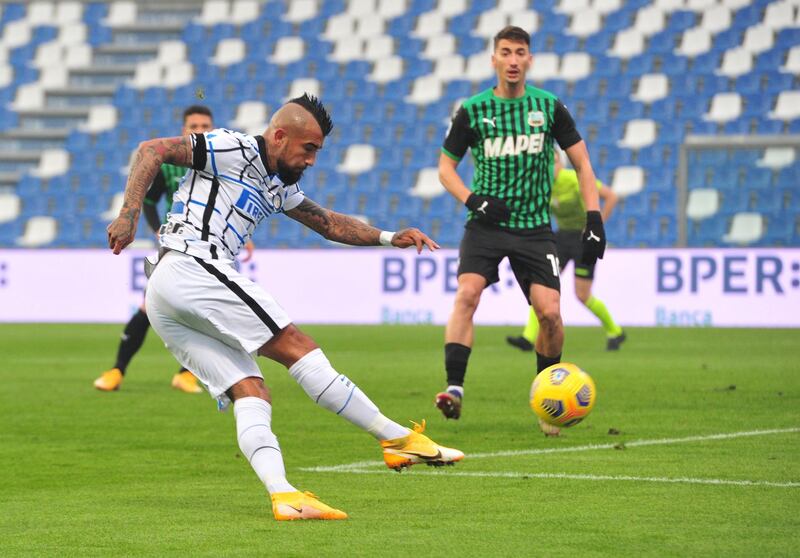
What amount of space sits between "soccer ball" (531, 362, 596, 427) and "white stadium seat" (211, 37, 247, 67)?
24.6 metres

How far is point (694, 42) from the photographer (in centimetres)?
2892

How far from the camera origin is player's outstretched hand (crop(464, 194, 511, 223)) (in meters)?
8.73

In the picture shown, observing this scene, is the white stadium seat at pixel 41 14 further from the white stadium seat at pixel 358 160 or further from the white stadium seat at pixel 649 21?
the white stadium seat at pixel 649 21

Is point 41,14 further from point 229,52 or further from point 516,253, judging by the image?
point 516,253

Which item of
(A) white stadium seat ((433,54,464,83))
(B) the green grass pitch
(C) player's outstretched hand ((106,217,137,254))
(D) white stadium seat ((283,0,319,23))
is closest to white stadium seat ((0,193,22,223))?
(D) white stadium seat ((283,0,319,23))

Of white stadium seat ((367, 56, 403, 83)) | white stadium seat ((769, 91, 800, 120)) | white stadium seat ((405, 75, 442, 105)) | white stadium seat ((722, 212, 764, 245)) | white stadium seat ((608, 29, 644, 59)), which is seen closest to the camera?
white stadium seat ((722, 212, 764, 245))

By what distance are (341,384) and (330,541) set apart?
36.5 inches

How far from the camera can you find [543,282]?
8.83 meters

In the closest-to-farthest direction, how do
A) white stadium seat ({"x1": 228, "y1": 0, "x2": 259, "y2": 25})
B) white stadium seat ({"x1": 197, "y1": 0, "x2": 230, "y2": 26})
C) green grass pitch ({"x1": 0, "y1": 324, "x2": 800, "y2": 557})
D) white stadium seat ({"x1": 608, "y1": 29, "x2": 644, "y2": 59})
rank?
green grass pitch ({"x1": 0, "y1": 324, "x2": 800, "y2": 557}), white stadium seat ({"x1": 608, "y1": 29, "x2": 644, "y2": 59}), white stadium seat ({"x1": 228, "y1": 0, "x2": 259, "y2": 25}), white stadium seat ({"x1": 197, "y1": 0, "x2": 230, "y2": 26})

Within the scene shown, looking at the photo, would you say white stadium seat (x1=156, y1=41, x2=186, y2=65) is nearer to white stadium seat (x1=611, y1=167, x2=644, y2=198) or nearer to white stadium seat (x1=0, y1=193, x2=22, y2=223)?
white stadium seat (x1=0, y1=193, x2=22, y2=223)

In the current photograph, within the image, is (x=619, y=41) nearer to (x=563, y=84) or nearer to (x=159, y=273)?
(x=563, y=84)

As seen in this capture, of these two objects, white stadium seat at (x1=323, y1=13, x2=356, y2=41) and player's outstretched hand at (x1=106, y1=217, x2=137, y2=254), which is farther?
white stadium seat at (x1=323, y1=13, x2=356, y2=41)

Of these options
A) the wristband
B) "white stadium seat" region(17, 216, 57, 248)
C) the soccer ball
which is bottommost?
"white stadium seat" region(17, 216, 57, 248)

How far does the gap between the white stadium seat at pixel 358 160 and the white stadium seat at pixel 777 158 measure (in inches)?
338
